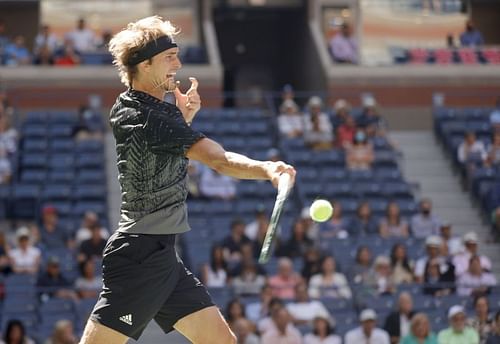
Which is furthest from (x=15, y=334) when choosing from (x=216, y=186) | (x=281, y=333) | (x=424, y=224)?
(x=424, y=224)

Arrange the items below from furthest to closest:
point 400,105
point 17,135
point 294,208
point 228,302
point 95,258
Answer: point 400,105
point 17,135
point 294,208
point 95,258
point 228,302

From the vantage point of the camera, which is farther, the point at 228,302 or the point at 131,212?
the point at 228,302

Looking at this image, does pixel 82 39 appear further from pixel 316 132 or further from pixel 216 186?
pixel 216 186

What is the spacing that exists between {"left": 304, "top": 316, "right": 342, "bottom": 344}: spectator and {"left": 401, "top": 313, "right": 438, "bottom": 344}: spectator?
2.19ft

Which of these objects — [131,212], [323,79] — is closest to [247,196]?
[323,79]

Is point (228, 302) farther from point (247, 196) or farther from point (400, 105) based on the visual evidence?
point (400, 105)

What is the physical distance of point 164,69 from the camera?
18.5 ft

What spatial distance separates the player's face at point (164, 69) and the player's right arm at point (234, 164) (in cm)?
40

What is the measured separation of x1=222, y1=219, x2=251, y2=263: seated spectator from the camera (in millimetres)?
14117

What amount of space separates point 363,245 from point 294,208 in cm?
183

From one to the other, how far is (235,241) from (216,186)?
6.76 feet

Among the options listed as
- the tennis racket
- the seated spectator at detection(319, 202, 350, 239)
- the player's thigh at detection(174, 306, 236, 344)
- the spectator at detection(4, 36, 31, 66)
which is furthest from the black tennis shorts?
the spectator at detection(4, 36, 31, 66)

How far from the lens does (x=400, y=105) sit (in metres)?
20.7

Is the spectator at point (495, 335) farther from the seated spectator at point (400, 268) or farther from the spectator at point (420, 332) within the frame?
the seated spectator at point (400, 268)
